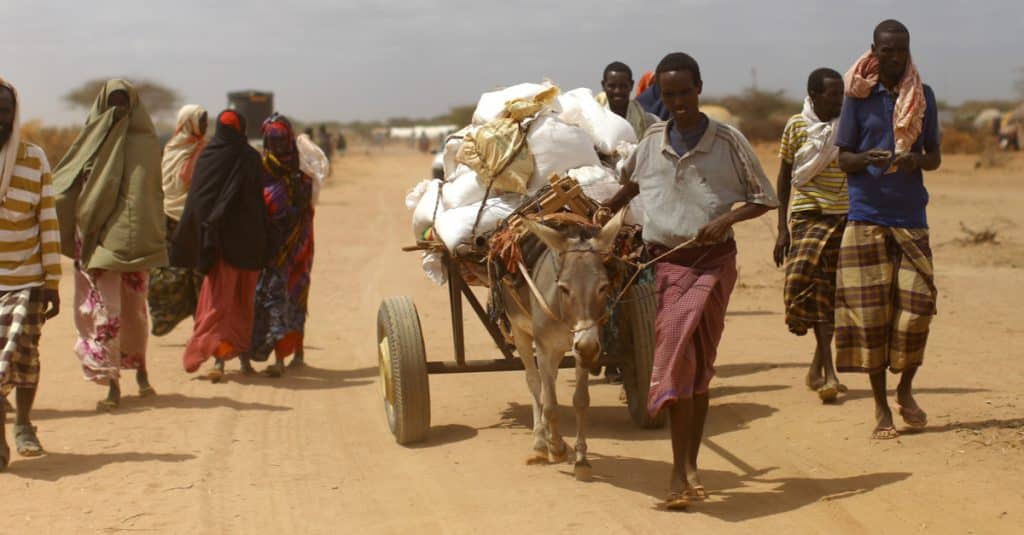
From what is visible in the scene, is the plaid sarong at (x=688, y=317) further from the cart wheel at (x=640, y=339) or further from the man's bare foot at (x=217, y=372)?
the man's bare foot at (x=217, y=372)

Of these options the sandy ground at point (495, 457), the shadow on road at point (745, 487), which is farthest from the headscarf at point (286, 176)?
the shadow on road at point (745, 487)

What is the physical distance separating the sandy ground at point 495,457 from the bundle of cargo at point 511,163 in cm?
139

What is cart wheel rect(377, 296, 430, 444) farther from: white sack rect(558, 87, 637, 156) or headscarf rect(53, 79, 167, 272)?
headscarf rect(53, 79, 167, 272)

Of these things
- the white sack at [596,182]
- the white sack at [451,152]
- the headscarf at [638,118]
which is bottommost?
the white sack at [596,182]

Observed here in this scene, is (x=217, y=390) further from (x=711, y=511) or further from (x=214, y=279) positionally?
(x=711, y=511)

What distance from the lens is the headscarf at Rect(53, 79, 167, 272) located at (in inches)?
360

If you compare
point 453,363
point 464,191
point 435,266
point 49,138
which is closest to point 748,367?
point 453,363

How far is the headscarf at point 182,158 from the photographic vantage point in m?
11.1

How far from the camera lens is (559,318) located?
6426 mm

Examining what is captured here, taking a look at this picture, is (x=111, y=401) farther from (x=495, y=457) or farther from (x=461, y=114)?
(x=461, y=114)

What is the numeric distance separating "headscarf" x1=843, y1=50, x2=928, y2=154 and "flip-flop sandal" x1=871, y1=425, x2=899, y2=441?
1634 mm

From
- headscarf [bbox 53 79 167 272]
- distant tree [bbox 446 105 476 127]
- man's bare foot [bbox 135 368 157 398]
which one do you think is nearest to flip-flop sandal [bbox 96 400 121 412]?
man's bare foot [bbox 135 368 157 398]

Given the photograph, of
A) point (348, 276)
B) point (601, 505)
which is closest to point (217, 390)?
point (601, 505)

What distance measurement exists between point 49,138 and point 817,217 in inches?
1344
